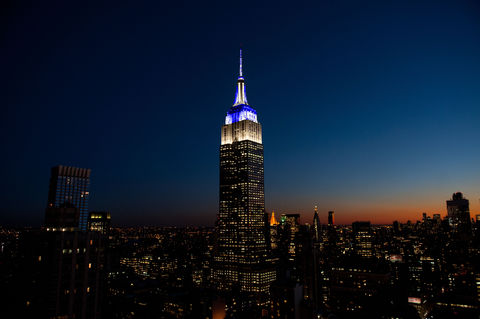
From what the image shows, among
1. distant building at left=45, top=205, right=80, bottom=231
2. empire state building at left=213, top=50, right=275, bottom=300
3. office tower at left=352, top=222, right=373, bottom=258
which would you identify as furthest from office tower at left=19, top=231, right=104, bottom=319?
office tower at left=352, top=222, right=373, bottom=258

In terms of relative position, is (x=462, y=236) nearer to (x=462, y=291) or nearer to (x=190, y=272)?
(x=462, y=291)

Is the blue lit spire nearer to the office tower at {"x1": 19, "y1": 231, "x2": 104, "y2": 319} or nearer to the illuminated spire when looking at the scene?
the illuminated spire

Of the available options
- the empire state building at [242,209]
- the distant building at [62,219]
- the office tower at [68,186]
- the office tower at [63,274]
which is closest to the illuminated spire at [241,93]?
the empire state building at [242,209]

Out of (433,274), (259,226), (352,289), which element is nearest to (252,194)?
(259,226)

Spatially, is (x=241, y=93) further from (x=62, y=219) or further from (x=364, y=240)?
(x=62, y=219)

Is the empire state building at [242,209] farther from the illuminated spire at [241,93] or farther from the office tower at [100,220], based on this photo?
the office tower at [100,220]

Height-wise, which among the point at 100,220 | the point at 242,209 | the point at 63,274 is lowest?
the point at 63,274

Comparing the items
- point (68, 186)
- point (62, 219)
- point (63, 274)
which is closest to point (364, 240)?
point (68, 186)
